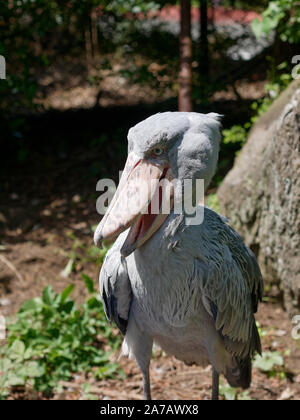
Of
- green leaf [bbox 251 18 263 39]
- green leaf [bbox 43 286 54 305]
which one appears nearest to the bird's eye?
green leaf [bbox 43 286 54 305]

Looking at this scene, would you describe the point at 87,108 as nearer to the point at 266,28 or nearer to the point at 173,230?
the point at 266,28

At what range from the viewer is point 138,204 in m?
1.89

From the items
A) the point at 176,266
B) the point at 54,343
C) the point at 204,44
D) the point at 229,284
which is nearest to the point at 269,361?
the point at 229,284

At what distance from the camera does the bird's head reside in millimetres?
1873

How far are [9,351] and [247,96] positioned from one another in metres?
3.83

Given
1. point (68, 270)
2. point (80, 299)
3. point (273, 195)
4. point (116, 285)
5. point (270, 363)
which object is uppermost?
point (273, 195)

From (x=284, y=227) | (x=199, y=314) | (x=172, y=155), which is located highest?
(x=172, y=155)

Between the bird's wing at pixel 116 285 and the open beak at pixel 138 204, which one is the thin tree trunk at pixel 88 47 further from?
the open beak at pixel 138 204

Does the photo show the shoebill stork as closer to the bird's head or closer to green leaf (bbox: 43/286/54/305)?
the bird's head

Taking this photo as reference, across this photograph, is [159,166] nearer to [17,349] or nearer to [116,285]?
[116,285]

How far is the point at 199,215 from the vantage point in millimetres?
2139

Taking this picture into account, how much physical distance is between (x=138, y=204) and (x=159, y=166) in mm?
162

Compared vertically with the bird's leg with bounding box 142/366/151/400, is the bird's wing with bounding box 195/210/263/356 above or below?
above

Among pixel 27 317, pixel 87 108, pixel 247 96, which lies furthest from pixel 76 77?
pixel 27 317
